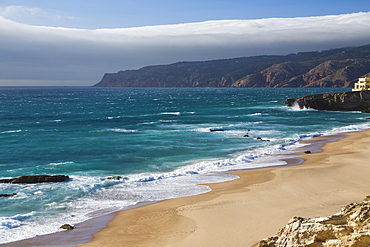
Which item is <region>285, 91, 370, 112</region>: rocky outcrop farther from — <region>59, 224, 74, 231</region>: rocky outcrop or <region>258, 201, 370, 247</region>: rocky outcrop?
<region>258, 201, 370, 247</region>: rocky outcrop

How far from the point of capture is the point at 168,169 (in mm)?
30469

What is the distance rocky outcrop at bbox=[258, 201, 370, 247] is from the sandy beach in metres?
3.97

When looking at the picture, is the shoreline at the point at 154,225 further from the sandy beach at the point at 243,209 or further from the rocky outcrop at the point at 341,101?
the rocky outcrop at the point at 341,101

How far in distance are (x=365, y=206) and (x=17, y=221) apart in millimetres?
15418

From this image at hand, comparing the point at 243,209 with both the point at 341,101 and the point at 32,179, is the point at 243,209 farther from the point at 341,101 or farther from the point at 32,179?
the point at 341,101

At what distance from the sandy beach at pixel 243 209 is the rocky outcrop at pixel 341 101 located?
2371 inches

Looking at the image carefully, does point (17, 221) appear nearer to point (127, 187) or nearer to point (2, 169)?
point (127, 187)

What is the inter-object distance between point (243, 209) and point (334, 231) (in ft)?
28.8

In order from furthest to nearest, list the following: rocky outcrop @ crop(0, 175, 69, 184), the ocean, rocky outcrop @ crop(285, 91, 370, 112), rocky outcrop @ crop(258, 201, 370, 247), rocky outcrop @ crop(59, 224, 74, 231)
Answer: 1. rocky outcrop @ crop(285, 91, 370, 112)
2. rocky outcrop @ crop(0, 175, 69, 184)
3. the ocean
4. rocky outcrop @ crop(59, 224, 74, 231)
5. rocky outcrop @ crop(258, 201, 370, 247)

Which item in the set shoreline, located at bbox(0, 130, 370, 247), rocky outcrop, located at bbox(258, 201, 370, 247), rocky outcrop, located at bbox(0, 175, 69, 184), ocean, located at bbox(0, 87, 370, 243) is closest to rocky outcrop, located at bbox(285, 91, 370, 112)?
ocean, located at bbox(0, 87, 370, 243)

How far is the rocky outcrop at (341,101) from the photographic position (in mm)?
83250

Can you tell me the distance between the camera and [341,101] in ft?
279

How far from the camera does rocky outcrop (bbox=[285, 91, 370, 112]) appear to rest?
83.2m

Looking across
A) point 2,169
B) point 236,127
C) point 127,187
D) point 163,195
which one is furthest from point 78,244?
point 236,127
